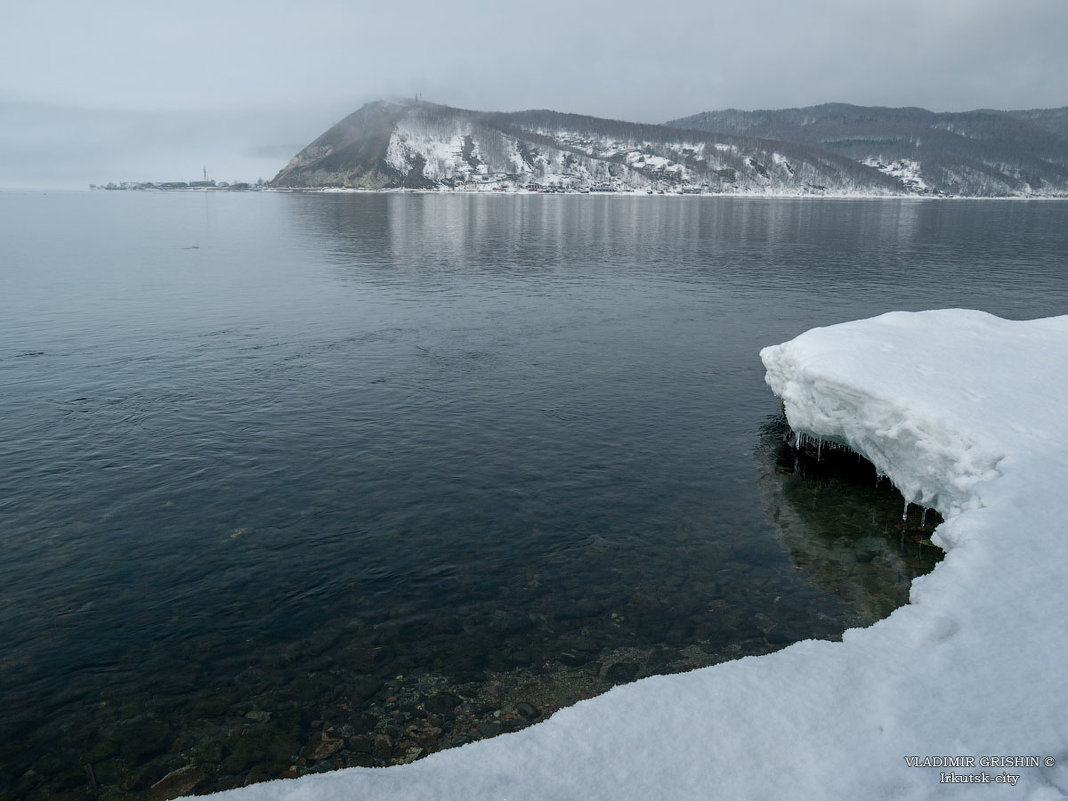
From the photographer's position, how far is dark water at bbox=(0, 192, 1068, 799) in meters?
13.9

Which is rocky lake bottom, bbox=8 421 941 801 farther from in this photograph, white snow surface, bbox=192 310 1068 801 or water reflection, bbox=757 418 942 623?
white snow surface, bbox=192 310 1068 801

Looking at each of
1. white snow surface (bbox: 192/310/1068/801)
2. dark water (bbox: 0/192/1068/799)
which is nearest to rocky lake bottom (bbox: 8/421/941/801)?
dark water (bbox: 0/192/1068/799)

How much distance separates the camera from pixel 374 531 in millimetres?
20703

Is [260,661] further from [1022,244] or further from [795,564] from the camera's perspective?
[1022,244]

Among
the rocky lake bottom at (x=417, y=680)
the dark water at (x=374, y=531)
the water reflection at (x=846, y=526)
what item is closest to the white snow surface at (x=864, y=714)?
the water reflection at (x=846, y=526)

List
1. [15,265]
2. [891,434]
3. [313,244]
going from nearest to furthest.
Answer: [891,434] < [15,265] < [313,244]

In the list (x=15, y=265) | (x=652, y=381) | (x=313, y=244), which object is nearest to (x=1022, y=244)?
(x=652, y=381)

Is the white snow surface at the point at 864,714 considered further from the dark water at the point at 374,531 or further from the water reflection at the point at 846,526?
the dark water at the point at 374,531

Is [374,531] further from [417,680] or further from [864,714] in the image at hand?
[864,714]

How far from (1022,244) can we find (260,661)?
129 meters

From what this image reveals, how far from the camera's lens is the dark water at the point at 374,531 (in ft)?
45.7

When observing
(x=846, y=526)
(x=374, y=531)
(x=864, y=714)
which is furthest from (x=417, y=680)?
(x=846, y=526)

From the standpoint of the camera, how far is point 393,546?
20.0 meters

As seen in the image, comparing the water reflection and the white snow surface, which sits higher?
the white snow surface
